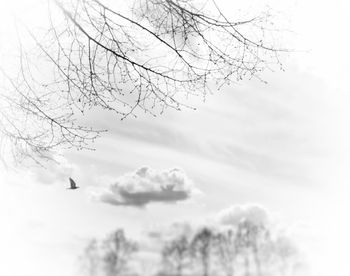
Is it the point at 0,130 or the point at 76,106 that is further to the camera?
the point at 0,130

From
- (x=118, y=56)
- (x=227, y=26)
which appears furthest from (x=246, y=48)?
(x=118, y=56)

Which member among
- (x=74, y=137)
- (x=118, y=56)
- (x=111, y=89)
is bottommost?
(x=74, y=137)

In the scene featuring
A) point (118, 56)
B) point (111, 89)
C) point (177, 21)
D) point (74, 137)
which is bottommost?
point (74, 137)

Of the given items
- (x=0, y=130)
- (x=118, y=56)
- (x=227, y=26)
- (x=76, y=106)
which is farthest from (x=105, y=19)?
(x=0, y=130)

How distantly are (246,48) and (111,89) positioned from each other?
5.12 feet

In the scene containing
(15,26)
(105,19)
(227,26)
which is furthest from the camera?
(15,26)

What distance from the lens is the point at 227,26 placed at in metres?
3.91

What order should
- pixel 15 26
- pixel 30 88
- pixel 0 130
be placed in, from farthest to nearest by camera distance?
1. pixel 0 130
2. pixel 30 88
3. pixel 15 26

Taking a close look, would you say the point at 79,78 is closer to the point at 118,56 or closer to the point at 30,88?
the point at 118,56

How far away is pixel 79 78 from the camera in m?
4.46

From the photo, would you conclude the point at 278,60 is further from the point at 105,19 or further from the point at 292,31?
the point at 105,19

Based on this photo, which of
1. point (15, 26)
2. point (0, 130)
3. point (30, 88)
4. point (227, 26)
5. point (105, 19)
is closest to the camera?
point (227, 26)

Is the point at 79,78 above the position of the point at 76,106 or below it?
above

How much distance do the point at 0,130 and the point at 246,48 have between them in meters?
3.58
